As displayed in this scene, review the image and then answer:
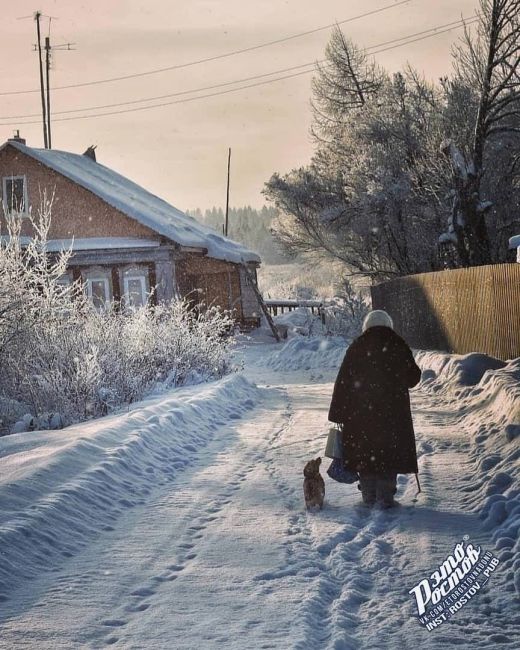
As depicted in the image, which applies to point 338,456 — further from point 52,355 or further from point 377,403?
point 52,355

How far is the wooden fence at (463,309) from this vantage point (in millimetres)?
14531

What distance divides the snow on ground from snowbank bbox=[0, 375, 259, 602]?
21 mm

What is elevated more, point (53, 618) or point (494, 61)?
point (494, 61)

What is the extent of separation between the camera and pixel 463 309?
17.3 metres

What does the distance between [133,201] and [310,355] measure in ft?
40.6

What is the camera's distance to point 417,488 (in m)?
8.02

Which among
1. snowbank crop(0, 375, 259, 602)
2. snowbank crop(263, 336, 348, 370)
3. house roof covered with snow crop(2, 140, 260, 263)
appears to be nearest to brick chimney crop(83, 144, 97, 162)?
house roof covered with snow crop(2, 140, 260, 263)

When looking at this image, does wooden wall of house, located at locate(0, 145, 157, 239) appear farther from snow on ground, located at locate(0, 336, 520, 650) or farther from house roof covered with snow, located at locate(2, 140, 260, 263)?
snow on ground, located at locate(0, 336, 520, 650)

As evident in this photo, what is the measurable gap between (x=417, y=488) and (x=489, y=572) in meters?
2.47

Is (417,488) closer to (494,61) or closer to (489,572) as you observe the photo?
(489,572)

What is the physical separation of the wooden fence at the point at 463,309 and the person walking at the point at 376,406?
666cm

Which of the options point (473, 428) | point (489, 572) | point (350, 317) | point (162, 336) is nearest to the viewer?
point (489, 572)

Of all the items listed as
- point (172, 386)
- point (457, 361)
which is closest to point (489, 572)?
point (457, 361)

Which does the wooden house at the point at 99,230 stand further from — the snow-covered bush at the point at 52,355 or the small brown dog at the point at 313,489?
the small brown dog at the point at 313,489
